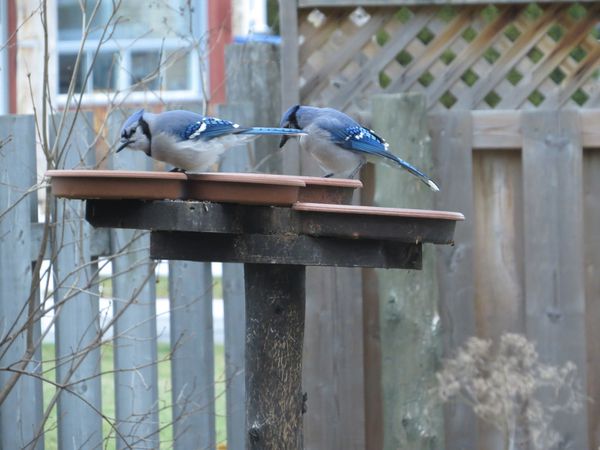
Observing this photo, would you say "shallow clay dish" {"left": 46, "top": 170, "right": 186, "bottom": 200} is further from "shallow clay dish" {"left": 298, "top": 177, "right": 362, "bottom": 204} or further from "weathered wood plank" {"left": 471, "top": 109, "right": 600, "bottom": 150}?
"weathered wood plank" {"left": 471, "top": 109, "right": 600, "bottom": 150}

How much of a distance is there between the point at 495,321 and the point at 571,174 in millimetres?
748

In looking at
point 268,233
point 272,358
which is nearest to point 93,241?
point 272,358

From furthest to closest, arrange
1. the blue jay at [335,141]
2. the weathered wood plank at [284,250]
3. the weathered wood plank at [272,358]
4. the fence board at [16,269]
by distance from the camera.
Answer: the fence board at [16,269] → the blue jay at [335,141] → the weathered wood plank at [272,358] → the weathered wood plank at [284,250]

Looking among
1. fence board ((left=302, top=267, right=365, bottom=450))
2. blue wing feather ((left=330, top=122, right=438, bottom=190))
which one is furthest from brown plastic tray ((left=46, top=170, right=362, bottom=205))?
fence board ((left=302, top=267, right=365, bottom=450))

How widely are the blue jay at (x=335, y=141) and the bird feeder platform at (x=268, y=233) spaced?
2.06 ft

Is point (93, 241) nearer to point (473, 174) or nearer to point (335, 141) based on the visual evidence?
point (335, 141)

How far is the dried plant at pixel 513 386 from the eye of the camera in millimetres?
5191

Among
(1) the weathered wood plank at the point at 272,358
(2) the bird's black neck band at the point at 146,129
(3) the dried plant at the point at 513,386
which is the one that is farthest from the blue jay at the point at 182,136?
(3) the dried plant at the point at 513,386

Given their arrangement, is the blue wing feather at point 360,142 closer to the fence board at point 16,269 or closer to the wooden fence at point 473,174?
the wooden fence at point 473,174

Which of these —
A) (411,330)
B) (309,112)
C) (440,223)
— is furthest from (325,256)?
(411,330)

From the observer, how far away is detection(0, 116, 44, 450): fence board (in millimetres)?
4961

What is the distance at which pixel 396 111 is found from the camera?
202 inches

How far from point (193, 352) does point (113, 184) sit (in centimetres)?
213

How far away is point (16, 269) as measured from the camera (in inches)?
196
